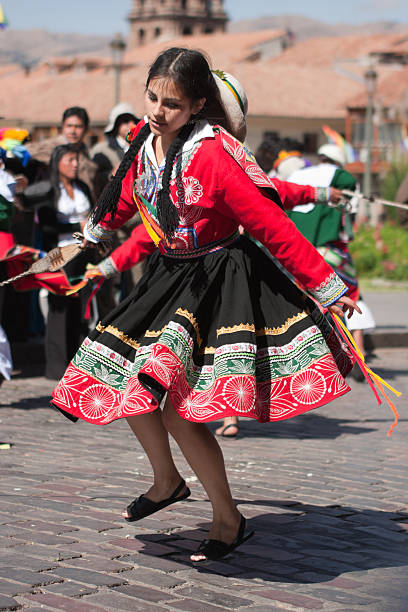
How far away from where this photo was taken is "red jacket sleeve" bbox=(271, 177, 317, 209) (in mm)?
4898

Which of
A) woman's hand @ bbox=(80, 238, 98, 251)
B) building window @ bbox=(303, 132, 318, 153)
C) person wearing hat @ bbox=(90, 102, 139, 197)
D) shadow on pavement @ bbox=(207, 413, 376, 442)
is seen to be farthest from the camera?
building window @ bbox=(303, 132, 318, 153)

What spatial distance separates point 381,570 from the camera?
4.00 m

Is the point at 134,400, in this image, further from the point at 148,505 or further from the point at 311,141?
the point at 311,141

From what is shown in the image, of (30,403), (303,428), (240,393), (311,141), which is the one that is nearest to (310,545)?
(240,393)

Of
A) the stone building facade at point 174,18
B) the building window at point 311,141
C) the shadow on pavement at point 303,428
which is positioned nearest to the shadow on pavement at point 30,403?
the shadow on pavement at point 303,428

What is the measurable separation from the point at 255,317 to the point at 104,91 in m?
69.5

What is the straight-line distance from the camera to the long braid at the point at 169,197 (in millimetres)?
4004

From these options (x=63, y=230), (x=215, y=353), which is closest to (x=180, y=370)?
(x=215, y=353)

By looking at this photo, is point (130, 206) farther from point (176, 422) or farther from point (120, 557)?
point (120, 557)

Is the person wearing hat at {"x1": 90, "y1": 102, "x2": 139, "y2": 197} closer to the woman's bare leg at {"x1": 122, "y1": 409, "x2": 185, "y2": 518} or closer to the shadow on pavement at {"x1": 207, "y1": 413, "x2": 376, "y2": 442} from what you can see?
the shadow on pavement at {"x1": 207, "y1": 413, "x2": 376, "y2": 442}

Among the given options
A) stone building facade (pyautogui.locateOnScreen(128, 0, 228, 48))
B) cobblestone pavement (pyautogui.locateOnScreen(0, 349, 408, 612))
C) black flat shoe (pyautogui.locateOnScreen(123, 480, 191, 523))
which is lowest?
stone building facade (pyautogui.locateOnScreen(128, 0, 228, 48))

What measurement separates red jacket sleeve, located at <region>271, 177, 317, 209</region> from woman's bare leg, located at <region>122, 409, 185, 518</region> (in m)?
1.23

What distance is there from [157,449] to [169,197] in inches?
36.8

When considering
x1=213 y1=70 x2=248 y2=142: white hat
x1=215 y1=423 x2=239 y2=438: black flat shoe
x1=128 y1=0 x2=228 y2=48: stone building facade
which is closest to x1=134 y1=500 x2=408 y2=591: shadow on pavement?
x1=213 y1=70 x2=248 y2=142: white hat
